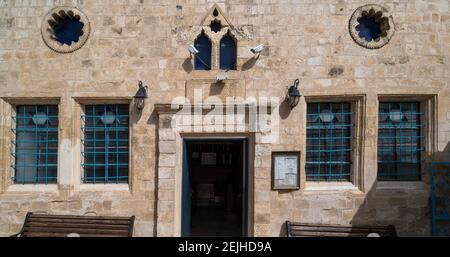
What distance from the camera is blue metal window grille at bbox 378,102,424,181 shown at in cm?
448

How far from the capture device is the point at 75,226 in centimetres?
424

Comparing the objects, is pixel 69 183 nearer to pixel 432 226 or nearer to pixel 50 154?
pixel 50 154

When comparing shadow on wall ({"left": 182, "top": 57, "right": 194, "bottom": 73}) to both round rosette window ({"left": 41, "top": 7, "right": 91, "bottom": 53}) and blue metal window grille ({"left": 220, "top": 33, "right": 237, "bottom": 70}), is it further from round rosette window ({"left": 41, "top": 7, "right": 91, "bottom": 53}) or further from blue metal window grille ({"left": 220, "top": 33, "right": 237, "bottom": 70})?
round rosette window ({"left": 41, "top": 7, "right": 91, "bottom": 53})

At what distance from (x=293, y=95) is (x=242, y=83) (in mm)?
909

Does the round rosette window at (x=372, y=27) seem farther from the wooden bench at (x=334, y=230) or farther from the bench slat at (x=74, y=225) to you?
the bench slat at (x=74, y=225)

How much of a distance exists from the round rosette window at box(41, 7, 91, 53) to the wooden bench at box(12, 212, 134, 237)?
300 cm

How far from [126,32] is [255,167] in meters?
3.34

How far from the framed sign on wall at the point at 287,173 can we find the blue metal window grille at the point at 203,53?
2.09 m

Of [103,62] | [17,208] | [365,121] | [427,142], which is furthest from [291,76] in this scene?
[17,208]

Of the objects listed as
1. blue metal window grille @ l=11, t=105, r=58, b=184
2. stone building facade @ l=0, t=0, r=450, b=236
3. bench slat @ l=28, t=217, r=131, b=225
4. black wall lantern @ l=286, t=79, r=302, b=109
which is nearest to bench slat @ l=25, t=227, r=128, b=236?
bench slat @ l=28, t=217, r=131, b=225

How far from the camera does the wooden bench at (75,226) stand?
4195 millimetres

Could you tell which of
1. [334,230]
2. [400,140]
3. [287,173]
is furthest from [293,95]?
[334,230]

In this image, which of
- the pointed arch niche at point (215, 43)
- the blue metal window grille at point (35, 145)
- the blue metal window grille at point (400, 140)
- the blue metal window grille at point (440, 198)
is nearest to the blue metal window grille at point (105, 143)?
the blue metal window grille at point (35, 145)

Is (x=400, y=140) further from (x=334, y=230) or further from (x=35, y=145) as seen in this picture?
(x=35, y=145)
